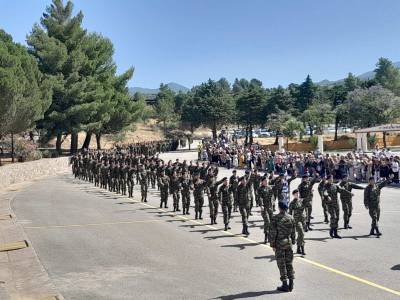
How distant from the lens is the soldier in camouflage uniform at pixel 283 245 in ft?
31.7

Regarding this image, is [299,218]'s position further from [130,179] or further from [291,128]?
[291,128]

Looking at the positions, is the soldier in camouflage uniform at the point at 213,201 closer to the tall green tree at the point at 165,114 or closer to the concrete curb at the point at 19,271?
the concrete curb at the point at 19,271

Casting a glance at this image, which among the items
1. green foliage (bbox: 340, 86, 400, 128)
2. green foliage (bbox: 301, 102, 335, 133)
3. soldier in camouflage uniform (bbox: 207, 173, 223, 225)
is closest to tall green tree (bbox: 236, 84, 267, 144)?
green foliage (bbox: 301, 102, 335, 133)

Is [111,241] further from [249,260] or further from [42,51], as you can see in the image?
[42,51]

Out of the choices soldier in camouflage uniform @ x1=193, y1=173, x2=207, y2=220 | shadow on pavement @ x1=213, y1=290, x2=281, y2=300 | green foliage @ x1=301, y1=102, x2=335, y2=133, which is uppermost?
green foliage @ x1=301, y1=102, x2=335, y2=133

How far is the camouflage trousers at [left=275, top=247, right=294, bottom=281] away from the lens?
9648 mm

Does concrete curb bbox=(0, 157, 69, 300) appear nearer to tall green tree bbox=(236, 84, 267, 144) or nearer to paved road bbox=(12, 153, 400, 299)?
paved road bbox=(12, 153, 400, 299)

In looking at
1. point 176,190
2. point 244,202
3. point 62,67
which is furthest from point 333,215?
point 62,67

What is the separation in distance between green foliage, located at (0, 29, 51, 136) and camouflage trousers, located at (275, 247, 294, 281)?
25.9 m

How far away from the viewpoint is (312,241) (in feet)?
46.4

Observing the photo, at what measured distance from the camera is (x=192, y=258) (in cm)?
1245

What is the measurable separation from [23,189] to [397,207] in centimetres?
2126

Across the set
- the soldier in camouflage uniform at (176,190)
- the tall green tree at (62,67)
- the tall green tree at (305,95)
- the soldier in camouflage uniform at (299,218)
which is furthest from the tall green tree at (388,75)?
the soldier in camouflage uniform at (299,218)

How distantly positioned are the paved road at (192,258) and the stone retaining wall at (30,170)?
46.3 feet
